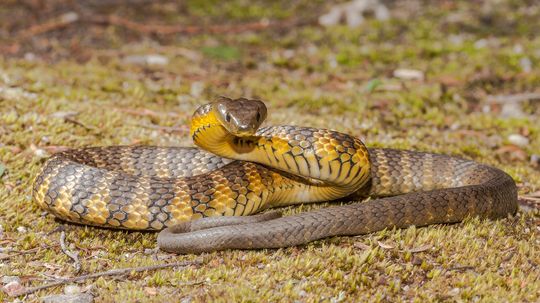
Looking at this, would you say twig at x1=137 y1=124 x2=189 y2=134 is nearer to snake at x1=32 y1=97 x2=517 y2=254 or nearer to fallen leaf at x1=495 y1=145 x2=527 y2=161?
snake at x1=32 y1=97 x2=517 y2=254

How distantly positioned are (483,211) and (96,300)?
3154mm

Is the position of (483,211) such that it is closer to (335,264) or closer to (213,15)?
(335,264)

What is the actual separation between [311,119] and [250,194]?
2.76 metres

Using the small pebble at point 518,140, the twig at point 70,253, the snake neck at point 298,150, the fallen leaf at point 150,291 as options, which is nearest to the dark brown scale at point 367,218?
the snake neck at point 298,150

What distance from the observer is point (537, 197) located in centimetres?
620

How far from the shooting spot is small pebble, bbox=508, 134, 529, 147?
8086mm

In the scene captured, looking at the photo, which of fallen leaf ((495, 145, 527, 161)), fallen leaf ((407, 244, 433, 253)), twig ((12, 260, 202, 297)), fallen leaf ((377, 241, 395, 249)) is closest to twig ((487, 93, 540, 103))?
fallen leaf ((495, 145, 527, 161))

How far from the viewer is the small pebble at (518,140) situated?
26.5 ft

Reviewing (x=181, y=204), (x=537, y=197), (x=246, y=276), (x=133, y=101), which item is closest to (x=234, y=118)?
(x=181, y=204)

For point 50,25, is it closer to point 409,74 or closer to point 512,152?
point 409,74

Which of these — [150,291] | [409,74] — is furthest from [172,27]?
[150,291]

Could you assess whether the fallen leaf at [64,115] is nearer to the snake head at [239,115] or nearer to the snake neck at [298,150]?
the snake neck at [298,150]

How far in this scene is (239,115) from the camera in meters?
Answer: 4.94

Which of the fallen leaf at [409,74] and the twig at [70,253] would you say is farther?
the fallen leaf at [409,74]
